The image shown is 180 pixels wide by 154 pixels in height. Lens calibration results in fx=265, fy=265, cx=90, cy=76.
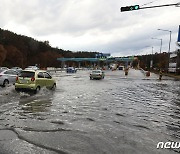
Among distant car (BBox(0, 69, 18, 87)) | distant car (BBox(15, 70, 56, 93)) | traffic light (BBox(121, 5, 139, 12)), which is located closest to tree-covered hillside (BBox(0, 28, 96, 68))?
distant car (BBox(0, 69, 18, 87))

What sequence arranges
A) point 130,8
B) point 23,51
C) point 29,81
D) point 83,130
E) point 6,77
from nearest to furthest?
point 83,130, point 29,81, point 130,8, point 6,77, point 23,51

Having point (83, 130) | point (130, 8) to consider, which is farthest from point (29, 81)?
point (83, 130)

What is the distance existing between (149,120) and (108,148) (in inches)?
158

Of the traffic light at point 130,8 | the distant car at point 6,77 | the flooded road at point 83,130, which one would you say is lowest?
the flooded road at point 83,130

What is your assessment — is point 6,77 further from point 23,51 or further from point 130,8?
point 23,51

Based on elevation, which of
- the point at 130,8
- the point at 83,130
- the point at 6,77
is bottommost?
the point at 83,130

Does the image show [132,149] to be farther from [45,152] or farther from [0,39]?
[0,39]

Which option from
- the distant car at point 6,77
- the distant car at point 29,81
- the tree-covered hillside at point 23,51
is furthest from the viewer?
the tree-covered hillside at point 23,51

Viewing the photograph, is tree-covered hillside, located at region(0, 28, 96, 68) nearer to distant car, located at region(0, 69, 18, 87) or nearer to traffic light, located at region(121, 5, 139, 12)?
distant car, located at region(0, 69, 18, 87)

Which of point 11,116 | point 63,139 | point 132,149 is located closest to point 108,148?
point 132,149

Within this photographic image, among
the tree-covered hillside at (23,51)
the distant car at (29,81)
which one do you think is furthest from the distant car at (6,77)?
the tree-covered hillside at (23,51)

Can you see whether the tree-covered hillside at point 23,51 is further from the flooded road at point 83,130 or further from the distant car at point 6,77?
the flooded road at point 83,130

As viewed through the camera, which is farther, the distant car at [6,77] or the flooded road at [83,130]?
the distant car at [6,77]

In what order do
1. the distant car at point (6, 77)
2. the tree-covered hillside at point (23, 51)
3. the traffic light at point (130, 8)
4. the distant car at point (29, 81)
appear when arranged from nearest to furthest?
the distant car at point (29, 81) < the traffic light at point (130, 8) < the distant car at point (6, 77) < the tree-covered hillside at point (23, 51)
